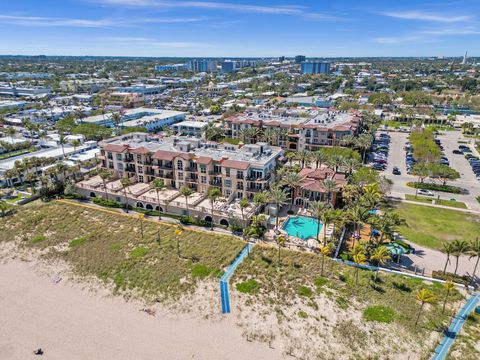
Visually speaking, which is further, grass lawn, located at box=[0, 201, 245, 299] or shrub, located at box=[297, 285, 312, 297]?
grass lawn, located at box=[0, 201, 245, 299]

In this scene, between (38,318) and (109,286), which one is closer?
(38,318)

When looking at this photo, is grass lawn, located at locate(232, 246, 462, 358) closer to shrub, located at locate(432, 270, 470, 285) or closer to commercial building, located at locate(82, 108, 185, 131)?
shrub, located at locate(432, 270, 470, 285)

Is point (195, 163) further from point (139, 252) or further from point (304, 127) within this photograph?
point (304, 127)

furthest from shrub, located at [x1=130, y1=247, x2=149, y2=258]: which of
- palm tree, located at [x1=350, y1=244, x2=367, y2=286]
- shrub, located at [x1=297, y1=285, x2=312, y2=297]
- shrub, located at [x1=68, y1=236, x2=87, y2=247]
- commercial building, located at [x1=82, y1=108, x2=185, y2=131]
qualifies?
commercial building, located at [x1=82, y1=108, x2=185, y2=131]

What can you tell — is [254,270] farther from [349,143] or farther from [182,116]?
[182,116]

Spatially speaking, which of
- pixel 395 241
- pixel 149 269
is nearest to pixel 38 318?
pixel 149 269

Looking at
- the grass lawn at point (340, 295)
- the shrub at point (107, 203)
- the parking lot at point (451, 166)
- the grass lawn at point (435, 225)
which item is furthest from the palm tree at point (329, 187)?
the shrub at point (107, 203)
